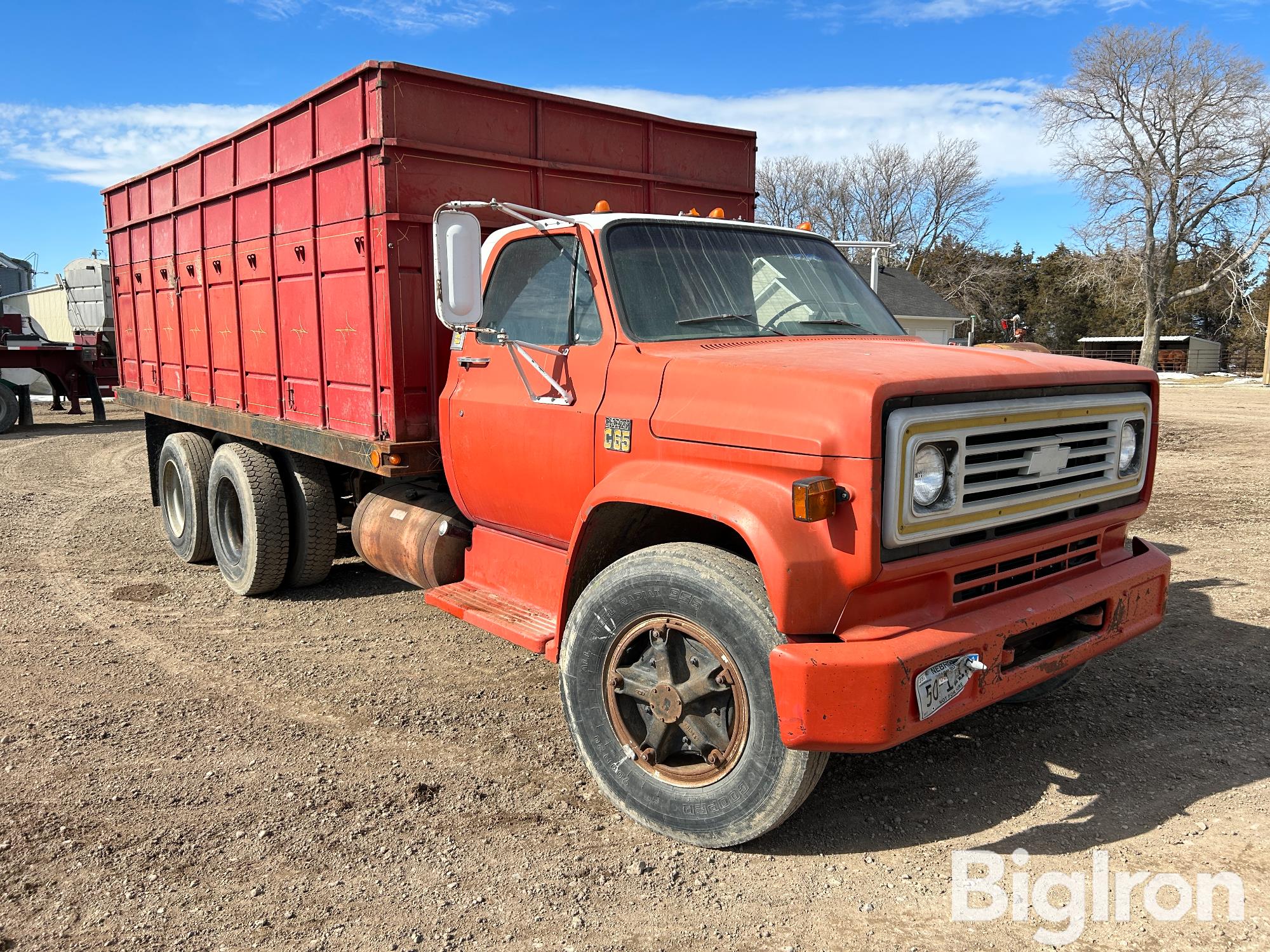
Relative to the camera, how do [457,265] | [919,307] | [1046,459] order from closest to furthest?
1. [1046,459]
2. [457,265]
3. [919,307]

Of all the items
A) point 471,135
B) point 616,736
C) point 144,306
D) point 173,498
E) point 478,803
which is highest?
point 471,135

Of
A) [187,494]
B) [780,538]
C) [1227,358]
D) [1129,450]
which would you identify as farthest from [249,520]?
[1227,358]

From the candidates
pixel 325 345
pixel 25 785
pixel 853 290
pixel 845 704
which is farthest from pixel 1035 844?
pixel 325 345

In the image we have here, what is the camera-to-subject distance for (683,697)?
3.21m

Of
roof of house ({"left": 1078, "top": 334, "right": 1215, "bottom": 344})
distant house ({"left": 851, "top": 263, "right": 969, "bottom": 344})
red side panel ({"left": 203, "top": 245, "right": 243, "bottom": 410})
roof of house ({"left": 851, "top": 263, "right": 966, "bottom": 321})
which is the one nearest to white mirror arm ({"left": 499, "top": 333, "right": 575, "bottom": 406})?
red side panel ({"left": 203, "top": 245, "right": 243, "bottom": 410})

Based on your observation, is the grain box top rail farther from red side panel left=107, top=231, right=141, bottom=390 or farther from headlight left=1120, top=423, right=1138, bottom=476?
headlight left=1120, top=423, right=1138, bottom=476

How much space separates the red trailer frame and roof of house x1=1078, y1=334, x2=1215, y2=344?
4573 cm

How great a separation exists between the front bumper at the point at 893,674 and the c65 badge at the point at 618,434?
1.07m

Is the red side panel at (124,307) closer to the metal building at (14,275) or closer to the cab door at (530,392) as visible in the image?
the cab door at (530,392)

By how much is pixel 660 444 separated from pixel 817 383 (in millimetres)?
699

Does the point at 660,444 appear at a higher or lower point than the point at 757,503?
higher

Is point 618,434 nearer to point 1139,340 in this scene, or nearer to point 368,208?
point 368,208

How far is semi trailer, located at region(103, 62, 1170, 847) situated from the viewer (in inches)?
114

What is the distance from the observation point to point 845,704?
279cm
